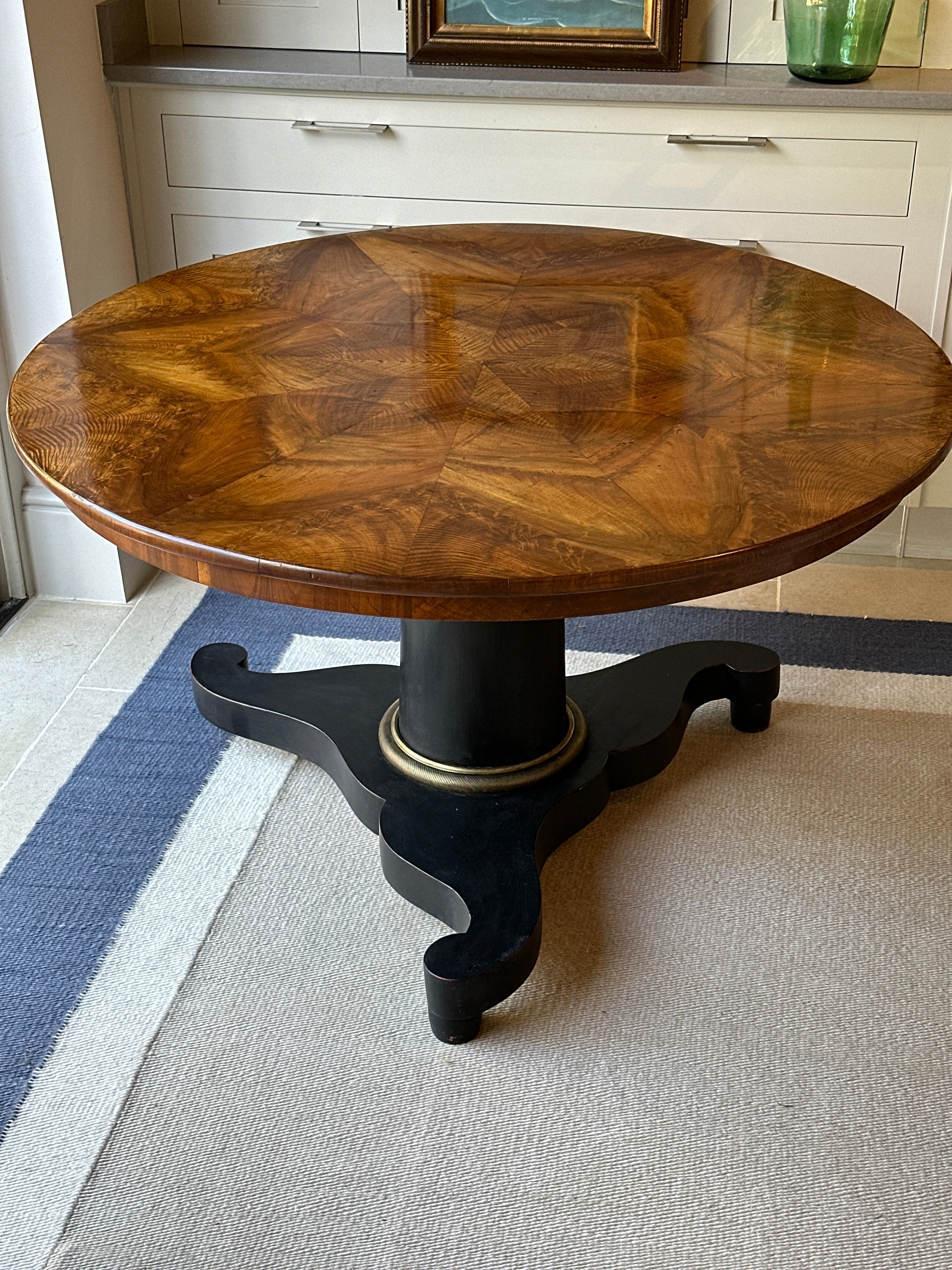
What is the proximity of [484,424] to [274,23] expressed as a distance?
1702mm

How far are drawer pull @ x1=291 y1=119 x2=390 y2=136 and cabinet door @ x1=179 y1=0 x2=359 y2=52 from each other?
369 millimetres

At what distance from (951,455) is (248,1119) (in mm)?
1844

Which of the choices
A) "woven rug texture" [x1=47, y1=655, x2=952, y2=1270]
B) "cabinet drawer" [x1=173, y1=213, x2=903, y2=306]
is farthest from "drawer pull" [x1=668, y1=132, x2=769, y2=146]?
"woven rug texture" [x1=47, y1=655, x2=952, y2=1270]

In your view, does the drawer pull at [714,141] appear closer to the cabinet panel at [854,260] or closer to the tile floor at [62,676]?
the cabinet panel at [854,260]

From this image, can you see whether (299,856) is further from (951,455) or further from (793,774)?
(951,455)

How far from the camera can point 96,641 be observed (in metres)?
2.36

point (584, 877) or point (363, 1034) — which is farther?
point (584, 877)

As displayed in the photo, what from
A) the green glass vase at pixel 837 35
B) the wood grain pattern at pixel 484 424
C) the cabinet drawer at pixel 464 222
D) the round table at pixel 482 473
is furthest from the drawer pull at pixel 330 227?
the green glass vase at pixel 837 35

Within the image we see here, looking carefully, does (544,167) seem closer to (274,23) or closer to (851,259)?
(851,259)

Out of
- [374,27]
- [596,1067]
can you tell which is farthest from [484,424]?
[374,27]

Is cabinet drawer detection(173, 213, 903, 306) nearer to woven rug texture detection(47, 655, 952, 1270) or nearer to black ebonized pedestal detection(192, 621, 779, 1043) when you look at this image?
black ebonized pedestal detection(192, 621, 779, 1043)

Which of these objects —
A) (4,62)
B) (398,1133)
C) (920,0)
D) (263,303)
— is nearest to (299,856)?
(398,1133)

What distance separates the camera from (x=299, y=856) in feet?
6.02

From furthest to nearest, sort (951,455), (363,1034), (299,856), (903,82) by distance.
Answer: (951,455)
(903,82)
(299,856)
(363,1034)
